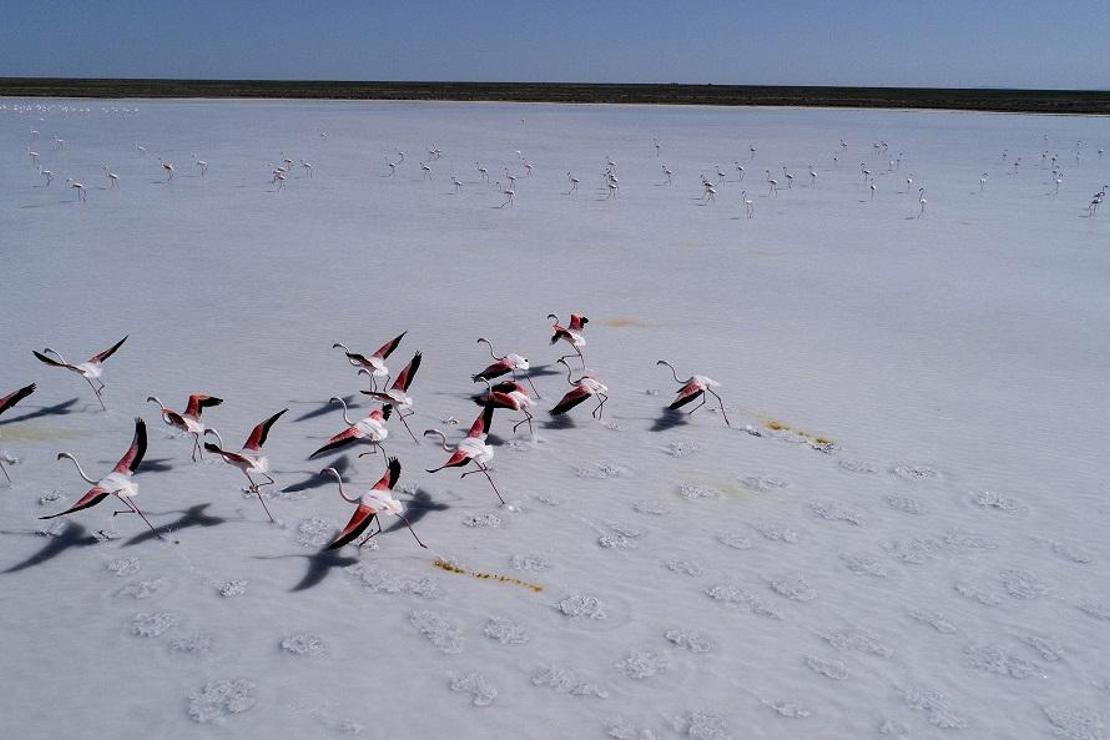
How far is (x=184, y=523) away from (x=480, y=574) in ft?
7.73

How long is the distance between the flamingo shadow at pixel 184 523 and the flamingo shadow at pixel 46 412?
269cm

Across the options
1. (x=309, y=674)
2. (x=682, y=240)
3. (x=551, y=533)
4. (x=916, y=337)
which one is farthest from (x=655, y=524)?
(x=682, y=240)

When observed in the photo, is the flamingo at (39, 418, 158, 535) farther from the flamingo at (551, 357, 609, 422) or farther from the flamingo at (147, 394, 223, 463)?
the flamingo at (551, 357, 609, 422)

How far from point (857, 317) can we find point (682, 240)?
5768 mm

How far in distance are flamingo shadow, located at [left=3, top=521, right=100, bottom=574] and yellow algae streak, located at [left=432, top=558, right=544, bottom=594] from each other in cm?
254

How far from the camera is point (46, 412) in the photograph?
767 cm

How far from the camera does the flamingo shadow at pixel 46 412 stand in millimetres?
7435

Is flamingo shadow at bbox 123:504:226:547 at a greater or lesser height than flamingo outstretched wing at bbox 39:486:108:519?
lesser

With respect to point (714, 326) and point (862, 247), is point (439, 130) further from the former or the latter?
point (714, 326)

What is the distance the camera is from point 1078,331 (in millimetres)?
10711

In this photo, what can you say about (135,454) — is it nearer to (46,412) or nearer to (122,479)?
(122,479)

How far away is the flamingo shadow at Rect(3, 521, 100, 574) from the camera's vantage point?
5.36 metres

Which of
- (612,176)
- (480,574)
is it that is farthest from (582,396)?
(612,176)

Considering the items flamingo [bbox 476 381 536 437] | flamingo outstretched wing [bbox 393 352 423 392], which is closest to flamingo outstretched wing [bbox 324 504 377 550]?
flamingo [bbox 476 381 536 437]
